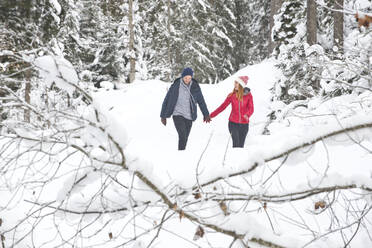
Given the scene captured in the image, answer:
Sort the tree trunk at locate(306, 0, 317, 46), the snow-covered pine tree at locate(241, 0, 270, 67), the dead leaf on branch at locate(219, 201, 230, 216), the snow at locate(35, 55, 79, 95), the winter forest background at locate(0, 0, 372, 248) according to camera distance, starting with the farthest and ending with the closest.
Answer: the snow-covered pine tree at locate(241, 0, 270, 67)
the tree trunk at locate(306, 0, 317, 46)
the dead leaf on branch at locate(219, 201, 230, 216)
the winter forest background at locate(0, 0, 372, 248)
the snow at locate(35, 55, 79, 95)

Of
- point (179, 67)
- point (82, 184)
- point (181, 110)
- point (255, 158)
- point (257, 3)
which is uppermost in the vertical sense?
point (257, 3)

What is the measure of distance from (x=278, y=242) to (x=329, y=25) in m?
8.43

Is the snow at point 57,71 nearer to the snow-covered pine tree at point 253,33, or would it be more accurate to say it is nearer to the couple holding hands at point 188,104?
the couple holding hands at point 188,104

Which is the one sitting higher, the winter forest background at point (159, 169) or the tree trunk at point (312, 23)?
the tree trunk at point (312, 23)

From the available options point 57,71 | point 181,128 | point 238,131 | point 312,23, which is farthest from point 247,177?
point 312,23

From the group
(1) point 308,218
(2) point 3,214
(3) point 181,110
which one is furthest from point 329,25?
(2) point 3,214

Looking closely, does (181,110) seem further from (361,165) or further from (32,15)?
(32,15)

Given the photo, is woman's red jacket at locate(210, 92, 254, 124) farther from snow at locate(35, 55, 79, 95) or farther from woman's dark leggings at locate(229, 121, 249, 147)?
snow at locate(35, 55, 79, 95)

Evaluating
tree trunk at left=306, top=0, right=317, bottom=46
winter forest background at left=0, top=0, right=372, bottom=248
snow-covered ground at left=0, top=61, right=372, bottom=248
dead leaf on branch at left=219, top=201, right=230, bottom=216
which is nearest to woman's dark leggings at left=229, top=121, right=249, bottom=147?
winter forest background at left=0, top=0, right=372, bottom=248

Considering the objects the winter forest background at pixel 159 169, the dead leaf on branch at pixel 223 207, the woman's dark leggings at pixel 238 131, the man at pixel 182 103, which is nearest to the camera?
the winter forest background at pixel 159 169

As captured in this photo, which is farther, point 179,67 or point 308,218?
point 179,67

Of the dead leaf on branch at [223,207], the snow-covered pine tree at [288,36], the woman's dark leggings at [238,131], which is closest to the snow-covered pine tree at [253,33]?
the snow-covered pine tree at [288,36]

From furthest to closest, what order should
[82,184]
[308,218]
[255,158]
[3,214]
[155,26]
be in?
[155,26], [308,218], [3,214], [82,184], [255,158]

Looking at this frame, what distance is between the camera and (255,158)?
5.35 feet
